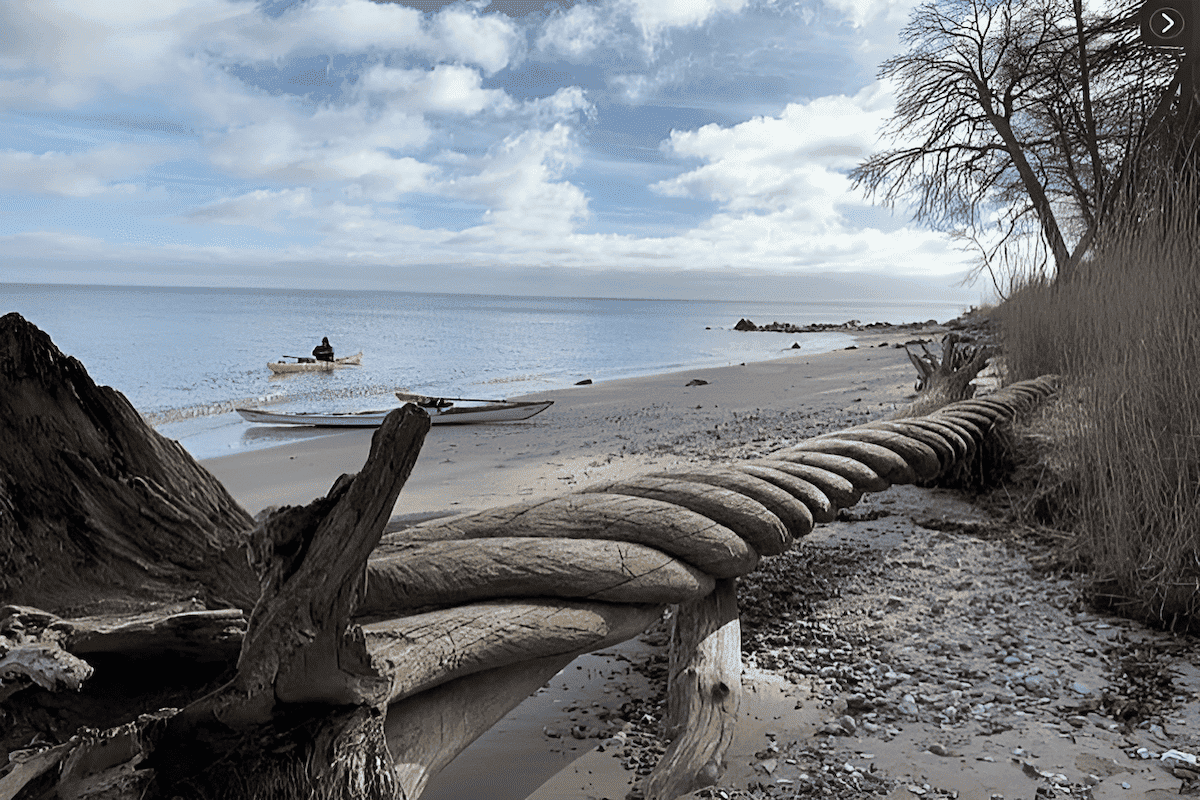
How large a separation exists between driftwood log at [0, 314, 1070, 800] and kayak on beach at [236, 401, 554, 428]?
19.6 feet

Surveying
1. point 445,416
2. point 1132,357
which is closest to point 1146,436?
point 1132,357

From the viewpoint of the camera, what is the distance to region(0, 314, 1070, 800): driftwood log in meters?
0.80

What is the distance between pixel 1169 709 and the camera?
1.59 meters

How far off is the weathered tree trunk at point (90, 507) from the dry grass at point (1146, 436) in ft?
6.99

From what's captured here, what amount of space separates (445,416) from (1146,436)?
6.30 meters

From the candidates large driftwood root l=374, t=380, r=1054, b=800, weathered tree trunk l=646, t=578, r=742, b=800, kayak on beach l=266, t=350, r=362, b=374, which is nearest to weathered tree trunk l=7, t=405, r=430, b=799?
large driftwood root l=374, t=380, r=1054, b=800

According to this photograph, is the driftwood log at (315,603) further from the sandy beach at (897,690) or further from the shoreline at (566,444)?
the shoreline at (566,444)

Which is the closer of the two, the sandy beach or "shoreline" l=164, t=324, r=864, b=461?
the sandy beach

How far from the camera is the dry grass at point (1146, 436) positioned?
199 cm

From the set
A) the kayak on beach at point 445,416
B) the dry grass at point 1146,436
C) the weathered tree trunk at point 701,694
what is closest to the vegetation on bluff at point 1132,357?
the dry grass at point 1146,436

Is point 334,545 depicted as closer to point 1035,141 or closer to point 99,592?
point 99,592

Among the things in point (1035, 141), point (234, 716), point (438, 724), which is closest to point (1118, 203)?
point (438, 724)

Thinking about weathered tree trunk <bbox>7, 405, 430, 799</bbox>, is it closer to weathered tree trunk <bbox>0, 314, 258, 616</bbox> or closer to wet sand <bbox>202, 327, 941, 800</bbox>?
weathered tree trunk <bbox>0, 314, 258, 616</bbox>

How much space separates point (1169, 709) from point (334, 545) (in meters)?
1.71
